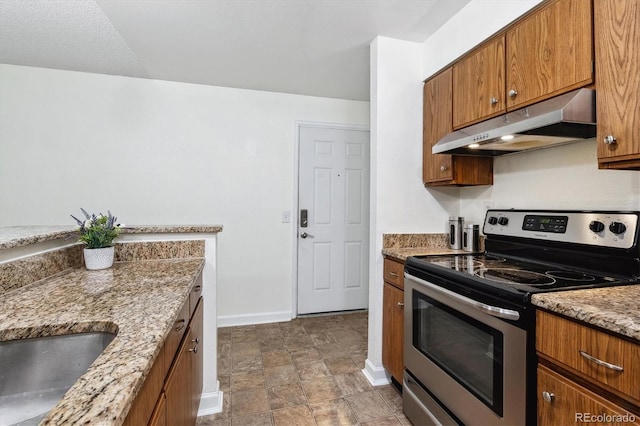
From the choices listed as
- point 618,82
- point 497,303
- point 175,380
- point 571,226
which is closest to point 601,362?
point 497,303

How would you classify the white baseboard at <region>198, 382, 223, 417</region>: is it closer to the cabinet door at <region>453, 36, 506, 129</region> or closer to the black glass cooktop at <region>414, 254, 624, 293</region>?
the black glass cooktop at <region>414, 254, 624, 293</region>

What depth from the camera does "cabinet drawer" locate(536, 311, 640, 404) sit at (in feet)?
2.63

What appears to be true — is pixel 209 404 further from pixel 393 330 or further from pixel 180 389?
pixel 393 330

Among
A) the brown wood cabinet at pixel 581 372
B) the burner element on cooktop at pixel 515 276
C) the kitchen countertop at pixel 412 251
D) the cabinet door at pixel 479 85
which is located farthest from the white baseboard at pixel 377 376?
the cabinet door at pixel 479 85

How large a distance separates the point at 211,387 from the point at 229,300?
1.33 metres

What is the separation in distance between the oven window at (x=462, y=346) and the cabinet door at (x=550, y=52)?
105cm

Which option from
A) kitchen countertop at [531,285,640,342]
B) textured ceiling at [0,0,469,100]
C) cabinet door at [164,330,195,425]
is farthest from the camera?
textured ceiling at [0,0,469,100]

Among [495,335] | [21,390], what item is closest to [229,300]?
[21,390]

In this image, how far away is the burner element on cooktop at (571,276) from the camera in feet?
4.15

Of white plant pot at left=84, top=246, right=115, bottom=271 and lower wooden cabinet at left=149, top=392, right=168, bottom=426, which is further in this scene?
white plant pot at left=84, top=246, right=115, bottom=271

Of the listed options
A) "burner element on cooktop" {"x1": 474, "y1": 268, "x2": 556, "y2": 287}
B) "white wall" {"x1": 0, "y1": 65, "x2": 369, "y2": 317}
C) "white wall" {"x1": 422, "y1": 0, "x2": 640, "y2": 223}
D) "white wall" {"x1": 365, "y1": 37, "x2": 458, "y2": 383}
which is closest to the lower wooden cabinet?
"burner element on cooktop" {"x1": 474, "y1": 268, "x2": 556, "y2": 287}

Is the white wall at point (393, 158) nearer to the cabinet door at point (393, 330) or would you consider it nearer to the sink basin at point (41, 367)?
the cabinet door at point (393, 330)

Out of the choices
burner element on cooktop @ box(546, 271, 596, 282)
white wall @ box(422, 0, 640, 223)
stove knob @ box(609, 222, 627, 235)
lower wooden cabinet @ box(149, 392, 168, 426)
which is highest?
white wall @ box(422, 0, 640, 223)

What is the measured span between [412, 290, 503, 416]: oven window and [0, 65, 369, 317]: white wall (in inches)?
72.4
